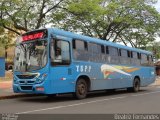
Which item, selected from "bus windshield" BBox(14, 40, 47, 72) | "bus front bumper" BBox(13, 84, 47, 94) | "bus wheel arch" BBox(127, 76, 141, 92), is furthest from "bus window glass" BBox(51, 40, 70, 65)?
"bus wheel arch" BBox(127, 76, 141, 92)

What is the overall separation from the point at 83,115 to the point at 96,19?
28930 mm

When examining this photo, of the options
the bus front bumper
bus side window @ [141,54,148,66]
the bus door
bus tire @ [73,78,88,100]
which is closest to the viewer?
the bus front bumper

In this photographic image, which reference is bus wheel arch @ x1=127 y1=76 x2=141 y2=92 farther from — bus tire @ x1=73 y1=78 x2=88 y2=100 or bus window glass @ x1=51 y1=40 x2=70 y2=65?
bus window glass @ x1=51 y1=40 x2=70 y2=65

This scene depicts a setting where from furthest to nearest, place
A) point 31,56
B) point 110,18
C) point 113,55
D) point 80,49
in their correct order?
point 110,18, point 113,55, point 80,49, point 31,56

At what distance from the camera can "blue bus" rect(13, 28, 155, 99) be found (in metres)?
15.0

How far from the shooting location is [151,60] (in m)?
26.7

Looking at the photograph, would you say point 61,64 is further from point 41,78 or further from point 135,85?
point 135,85

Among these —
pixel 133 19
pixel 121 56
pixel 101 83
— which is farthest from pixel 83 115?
pixel 133 19

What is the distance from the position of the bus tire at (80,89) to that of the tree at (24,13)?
18.4 m

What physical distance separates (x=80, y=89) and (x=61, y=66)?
1.88 meters

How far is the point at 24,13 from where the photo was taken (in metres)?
34.8

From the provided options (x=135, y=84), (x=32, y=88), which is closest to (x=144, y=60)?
(x=135, y=84)

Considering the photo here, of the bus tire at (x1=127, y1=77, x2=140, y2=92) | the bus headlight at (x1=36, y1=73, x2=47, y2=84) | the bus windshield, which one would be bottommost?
the bus tire at (x1=127, y1=77, x2=140, y2=92)

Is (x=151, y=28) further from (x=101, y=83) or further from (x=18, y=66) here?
(x=18, y=66)
